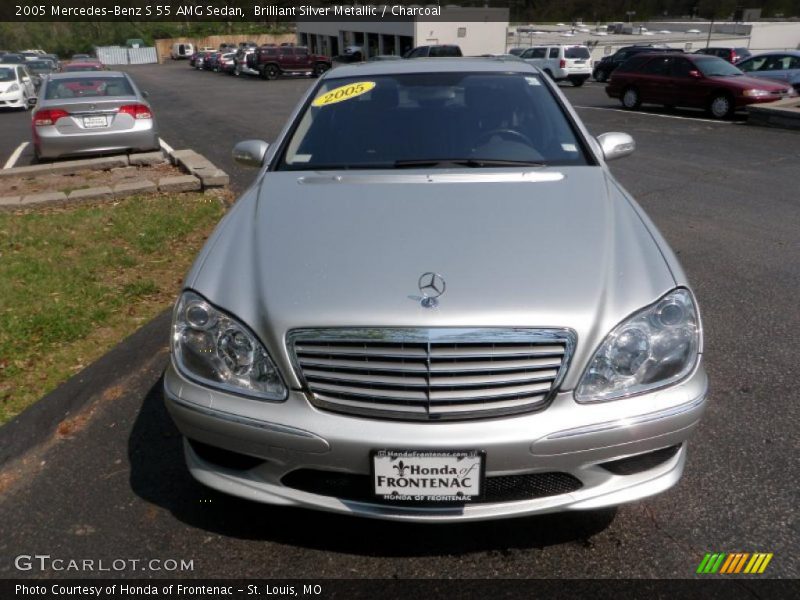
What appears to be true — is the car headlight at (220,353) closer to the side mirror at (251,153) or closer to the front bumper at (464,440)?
the front bumper at (464,440)

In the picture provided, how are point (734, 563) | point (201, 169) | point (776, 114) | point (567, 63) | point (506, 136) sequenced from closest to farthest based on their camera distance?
point (734, 563) → point (506, 136) → point (201, 169) → point (776, 114) → point (567, 63)

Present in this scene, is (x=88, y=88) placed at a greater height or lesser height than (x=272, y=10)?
lesser

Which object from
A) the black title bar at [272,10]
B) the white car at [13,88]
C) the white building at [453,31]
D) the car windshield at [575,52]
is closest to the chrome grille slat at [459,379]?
the white car at [13,88]

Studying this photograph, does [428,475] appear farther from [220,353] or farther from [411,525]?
[220,353]

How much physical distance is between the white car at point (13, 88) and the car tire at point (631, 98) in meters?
17.7

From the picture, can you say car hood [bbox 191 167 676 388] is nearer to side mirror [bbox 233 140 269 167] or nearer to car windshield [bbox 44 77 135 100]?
side mirror [bbox 233 140 269 167]

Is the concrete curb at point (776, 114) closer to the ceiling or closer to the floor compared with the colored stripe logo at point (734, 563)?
closer to the floor

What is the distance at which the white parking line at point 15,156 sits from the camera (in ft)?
36.7

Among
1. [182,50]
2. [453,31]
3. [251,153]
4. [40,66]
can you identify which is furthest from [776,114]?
[182,50]

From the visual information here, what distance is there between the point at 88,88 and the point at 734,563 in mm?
11222

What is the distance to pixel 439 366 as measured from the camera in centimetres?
219

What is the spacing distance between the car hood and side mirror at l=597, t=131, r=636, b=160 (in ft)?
2.26

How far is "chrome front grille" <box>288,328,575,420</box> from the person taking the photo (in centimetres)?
218

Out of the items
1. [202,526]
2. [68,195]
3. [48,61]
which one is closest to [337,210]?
[202,526]
